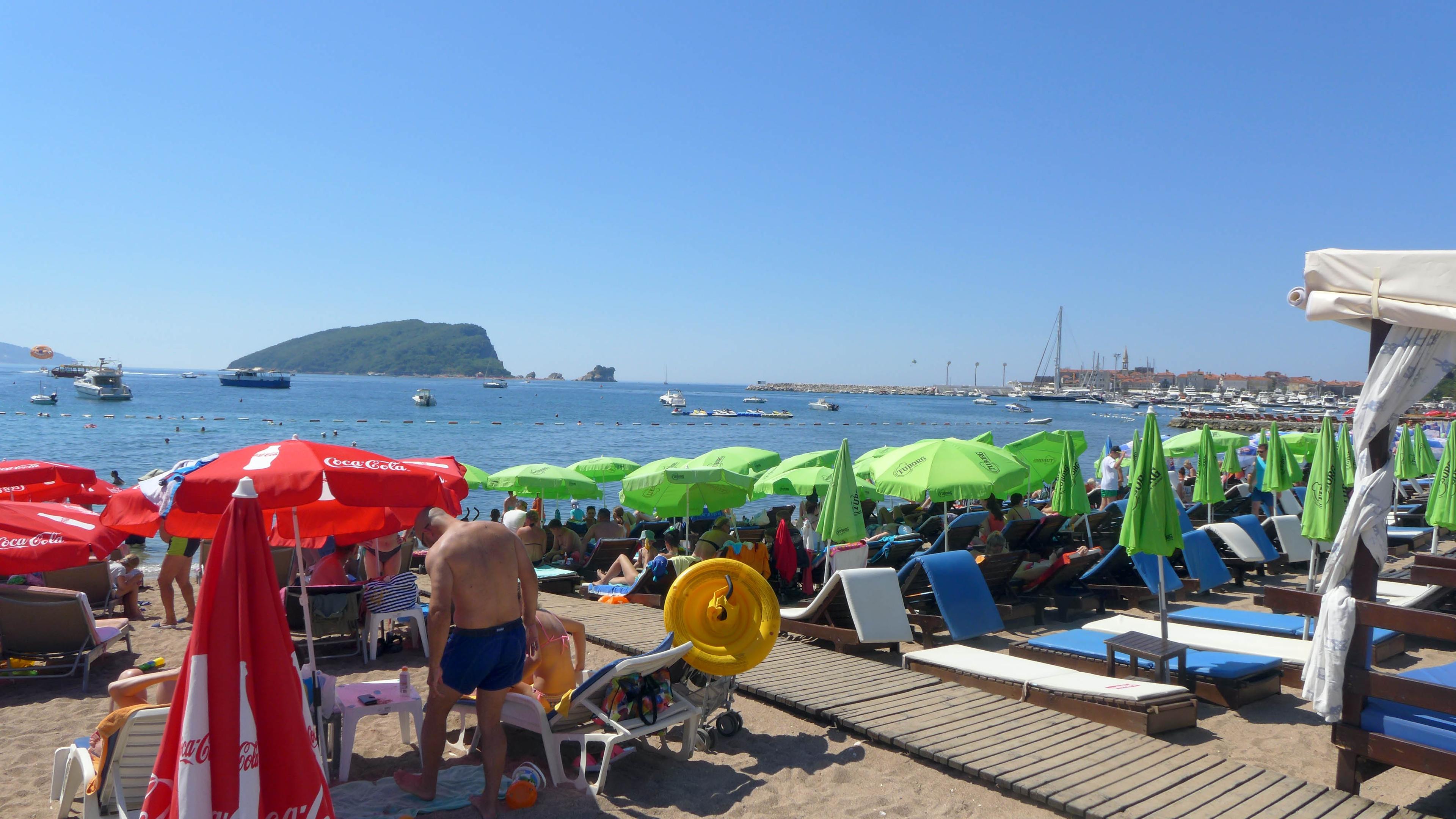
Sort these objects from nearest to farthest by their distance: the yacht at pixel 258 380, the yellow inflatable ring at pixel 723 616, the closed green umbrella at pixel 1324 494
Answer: the yellow inflatable ring at pixel 723 616, the closed green umbrella at pixel 1324 494, the yacht at pixel 258 380

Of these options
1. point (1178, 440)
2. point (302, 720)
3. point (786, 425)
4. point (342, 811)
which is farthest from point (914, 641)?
point (786, 425)

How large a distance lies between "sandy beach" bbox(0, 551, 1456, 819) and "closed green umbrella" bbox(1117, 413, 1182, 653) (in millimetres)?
1056

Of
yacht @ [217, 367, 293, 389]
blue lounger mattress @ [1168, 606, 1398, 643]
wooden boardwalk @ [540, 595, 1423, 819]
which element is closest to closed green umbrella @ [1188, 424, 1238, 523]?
blue lounger mattress @ [1168, 606, 1398, 643]

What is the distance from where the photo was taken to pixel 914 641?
316 inches

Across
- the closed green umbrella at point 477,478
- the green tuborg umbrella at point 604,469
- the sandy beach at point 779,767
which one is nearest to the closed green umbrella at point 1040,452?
the green tuborg umbrella at point 604,469

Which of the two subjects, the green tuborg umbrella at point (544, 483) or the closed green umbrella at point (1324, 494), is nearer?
the closed green umbrella at point (1324, 494)

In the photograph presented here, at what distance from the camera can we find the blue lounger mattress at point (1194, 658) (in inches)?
235

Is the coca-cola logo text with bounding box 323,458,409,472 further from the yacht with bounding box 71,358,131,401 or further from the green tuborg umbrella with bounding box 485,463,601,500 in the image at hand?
the yacht with bounding box 71,358,131,401

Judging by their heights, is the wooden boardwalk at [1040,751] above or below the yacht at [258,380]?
below

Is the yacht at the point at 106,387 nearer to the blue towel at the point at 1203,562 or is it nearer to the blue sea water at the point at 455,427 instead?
the blue sea water at the point at 455,427

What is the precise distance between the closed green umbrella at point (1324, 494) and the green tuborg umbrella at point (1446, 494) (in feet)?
7.00

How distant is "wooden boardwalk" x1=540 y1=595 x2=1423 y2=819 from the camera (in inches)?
163

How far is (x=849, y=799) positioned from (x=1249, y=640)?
4535 millimetres

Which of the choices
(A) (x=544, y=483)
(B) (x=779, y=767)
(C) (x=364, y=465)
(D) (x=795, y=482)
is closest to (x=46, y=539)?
(C) (x=364, y=465)
